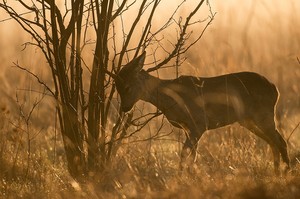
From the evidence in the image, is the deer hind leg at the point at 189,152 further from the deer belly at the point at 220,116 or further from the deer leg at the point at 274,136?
the deer leg at the point at 274,136

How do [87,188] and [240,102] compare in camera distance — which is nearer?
[87,188]

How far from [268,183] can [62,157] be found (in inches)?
138

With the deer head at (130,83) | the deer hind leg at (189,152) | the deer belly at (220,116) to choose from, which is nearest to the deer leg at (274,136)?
the deer belly at (220,116)

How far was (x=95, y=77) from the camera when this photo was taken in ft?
25.5

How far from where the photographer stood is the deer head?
7812 mm

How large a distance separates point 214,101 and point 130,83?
99cm

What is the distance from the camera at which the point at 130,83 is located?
8.12 m

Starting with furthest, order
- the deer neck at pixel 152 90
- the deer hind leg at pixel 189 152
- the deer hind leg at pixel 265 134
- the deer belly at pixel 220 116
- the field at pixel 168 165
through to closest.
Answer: the deer hind leg at pixel 265 134 < the deer belly at pixel 220 116 < the deer neck at pixel 152 90 < the deer hind leg at pixel 189 152 < the field at pixel 168 165

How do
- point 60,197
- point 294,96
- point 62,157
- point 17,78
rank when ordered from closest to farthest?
point 60,197
point 62,157
point 294,96
point 17,78

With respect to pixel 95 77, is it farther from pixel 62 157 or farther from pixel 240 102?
pixel 62 157

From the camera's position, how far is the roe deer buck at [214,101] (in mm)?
8438

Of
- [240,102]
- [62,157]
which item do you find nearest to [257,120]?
[240,102]

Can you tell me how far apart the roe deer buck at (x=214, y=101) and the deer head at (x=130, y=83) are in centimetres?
1

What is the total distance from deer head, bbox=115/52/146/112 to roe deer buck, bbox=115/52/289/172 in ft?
0.04
